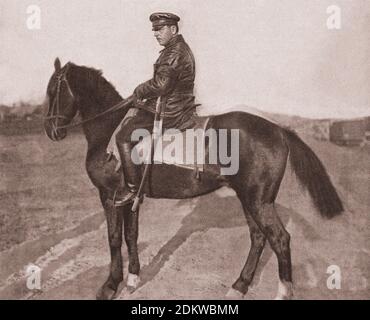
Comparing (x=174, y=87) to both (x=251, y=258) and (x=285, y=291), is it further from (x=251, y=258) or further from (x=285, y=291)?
(x=285, y=291)

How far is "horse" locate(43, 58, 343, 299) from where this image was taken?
4.70m

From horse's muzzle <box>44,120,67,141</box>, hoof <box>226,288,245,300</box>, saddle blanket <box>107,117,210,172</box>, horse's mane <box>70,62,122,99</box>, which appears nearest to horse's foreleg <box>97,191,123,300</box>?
saddle blanket <box>107,117,210,172</box>

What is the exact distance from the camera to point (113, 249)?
5.08m

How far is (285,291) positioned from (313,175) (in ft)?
3.30

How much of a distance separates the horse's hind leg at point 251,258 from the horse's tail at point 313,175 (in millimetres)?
540

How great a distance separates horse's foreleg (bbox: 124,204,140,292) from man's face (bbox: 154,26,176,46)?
1.52m

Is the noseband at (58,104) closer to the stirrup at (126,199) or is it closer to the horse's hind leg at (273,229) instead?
the stirrup at (126,199)

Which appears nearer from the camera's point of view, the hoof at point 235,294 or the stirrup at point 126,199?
the stirrup at point 126,199

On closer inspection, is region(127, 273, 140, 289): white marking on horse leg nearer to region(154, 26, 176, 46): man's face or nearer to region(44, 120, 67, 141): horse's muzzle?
region(44, 120, 67, 141): horse's muzzle

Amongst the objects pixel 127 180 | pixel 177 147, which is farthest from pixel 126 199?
pixel 177 147

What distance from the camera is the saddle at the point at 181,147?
4766 millimetres

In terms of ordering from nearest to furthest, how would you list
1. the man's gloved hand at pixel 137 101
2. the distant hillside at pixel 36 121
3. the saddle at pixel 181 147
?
the saddle at pixel 181 147, the man's gloved hand at pixel 137 101, the distant hillside at pixel 36 121

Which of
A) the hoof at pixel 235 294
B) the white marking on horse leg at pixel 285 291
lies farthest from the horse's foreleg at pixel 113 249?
the white marking on horse leg at pixel 285 291
